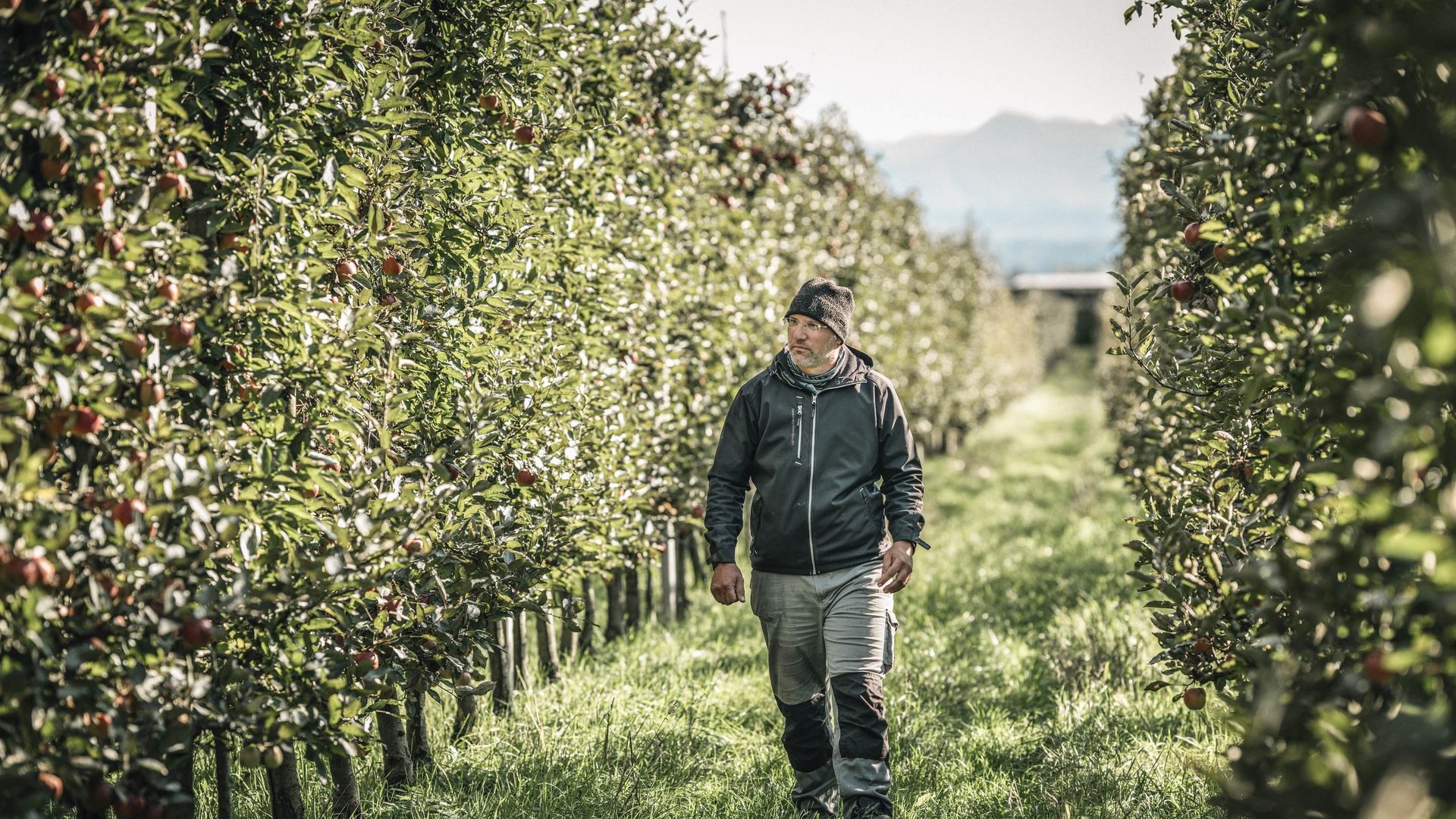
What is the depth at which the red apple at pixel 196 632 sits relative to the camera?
94.1 inches

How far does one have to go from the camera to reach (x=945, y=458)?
19.3 meters

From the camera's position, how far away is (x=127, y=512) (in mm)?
2297

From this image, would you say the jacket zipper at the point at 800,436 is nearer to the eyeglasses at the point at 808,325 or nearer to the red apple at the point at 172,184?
the eyeglasses at the point at 808,325

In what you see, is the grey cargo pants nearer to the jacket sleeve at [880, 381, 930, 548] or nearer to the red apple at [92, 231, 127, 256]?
the jacket sleeve at [880, 381, 930, 548]

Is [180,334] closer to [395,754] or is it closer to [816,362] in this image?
[395,754]

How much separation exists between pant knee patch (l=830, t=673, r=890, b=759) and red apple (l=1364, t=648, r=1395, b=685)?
2.11m

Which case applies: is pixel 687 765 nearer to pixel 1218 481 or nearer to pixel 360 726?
pixel 360 726

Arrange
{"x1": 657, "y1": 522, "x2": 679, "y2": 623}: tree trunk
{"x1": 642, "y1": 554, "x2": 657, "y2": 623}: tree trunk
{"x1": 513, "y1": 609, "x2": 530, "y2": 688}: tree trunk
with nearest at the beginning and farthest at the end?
1. {"x1": 513, "y1": 609, "x2": 530, "y2": 688}: tree trunk
2. {"x1": 642, "y1": 554, "x2": 657, "y2": 623}: tree trunk
3. {"x1": 657, "y1": 522, "x2": 679, "y2": 623}: tree trunk

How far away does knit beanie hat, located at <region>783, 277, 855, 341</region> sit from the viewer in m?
3.98

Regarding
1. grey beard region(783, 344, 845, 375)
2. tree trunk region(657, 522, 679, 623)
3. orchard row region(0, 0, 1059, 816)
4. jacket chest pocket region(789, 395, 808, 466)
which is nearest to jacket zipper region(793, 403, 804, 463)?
jacket chest pocket region(789, 395, 808, 466)

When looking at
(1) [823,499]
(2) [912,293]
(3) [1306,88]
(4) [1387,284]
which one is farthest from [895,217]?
(4) [1387,284]

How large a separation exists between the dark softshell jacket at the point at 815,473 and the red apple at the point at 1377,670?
2.08 meters

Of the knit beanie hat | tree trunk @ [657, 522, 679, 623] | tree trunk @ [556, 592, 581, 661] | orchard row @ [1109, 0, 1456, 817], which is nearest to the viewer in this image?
orchard row @ [1109, 0, 1456, 817]

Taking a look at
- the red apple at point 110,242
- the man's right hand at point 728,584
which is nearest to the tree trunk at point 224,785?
the red apple at point 110,242
